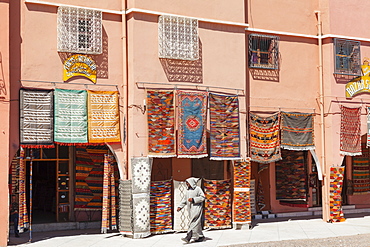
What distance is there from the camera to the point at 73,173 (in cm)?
1678

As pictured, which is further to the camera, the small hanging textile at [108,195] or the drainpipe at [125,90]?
the small hanging textile at [108,195]

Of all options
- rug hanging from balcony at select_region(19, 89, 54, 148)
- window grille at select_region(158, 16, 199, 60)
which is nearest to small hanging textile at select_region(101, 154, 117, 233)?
rug hanging from balcony at select_region(19, 89, 54, 148)

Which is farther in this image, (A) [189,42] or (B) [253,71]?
(B) [253,71]

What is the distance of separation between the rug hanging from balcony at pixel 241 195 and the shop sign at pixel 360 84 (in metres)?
4.77

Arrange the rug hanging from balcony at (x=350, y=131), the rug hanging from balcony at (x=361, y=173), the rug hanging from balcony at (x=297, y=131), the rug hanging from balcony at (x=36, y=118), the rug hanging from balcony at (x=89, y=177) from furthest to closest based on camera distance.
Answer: the rug hanging from balcony at (x=361, y=173) → the rug hanging from balcony at (x=350, y=131) → the rug hanging from balcony at (x=297, y=131) → the rug hanging from balcony at (x=89, y=177) → the rug hanging from balcony at (x=36, y=118)

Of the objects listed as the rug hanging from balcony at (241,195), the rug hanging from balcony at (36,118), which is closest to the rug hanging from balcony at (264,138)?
the rug hanging from balcony at (241,195)

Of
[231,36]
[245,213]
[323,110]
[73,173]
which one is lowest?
[245,213]

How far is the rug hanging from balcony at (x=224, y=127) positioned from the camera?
15.7 meters

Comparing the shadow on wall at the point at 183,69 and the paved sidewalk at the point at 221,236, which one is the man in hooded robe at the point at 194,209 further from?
the shadow on wall at the point at 183,69

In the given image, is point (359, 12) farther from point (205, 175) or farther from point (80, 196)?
point (80, 196)

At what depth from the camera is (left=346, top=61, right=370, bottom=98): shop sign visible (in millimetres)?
18083

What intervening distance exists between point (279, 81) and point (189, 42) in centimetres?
379

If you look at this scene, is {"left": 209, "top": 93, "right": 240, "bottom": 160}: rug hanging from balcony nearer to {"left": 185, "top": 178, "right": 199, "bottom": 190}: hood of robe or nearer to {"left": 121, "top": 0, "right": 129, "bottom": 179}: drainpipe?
{"left": 185, "top": 178, "right": 199, "bottom": 190}: hood of robe

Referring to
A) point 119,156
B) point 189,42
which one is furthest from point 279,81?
point 119,156
